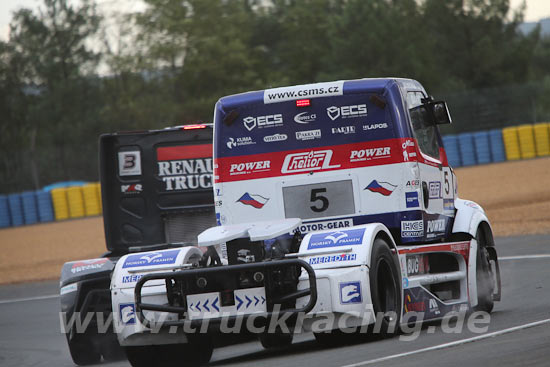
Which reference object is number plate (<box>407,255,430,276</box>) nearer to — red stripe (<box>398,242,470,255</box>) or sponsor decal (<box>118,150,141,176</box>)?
red stripe (<box>398,242,470,255</box>)

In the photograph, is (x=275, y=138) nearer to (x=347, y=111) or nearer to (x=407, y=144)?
(x=347, y=111)

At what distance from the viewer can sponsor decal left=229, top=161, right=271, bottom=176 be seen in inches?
402

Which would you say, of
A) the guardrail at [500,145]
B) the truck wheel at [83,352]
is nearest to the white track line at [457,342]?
the truck wheel at [83,352]

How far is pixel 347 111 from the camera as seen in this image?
32.8 feet

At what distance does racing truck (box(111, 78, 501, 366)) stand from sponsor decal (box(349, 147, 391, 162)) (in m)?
0.01

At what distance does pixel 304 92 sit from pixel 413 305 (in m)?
2.30

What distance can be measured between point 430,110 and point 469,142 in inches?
1515

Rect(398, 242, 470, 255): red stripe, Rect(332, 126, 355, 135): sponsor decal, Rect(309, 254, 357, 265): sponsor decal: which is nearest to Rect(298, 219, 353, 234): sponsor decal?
Rect(398, 242, 470, 255): red stripe

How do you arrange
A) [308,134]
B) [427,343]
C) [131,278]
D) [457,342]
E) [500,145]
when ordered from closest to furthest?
1. [457,342]
2. [427,343]
3. [131,278]
4. [308,134]
5. [500,145]

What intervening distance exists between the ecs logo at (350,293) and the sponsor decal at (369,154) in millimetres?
1828

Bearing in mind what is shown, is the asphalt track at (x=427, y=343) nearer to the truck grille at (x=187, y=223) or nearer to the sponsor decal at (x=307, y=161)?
the sponsor decal at (x=307, y=161)

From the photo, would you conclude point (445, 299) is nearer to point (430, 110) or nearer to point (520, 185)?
point (430, 110)

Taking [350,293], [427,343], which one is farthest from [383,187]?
[427,343]

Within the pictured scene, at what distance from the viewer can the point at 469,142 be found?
48531 mm
